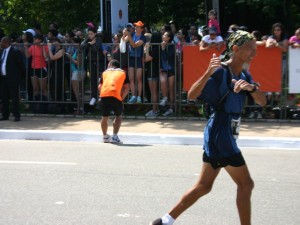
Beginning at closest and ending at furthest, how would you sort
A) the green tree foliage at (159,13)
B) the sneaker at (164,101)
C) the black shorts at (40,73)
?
the sneaker at (164,101), the black shorts at (40,73), the green tree foliage at (159,13)

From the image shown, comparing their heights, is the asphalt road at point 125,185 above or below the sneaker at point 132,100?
below

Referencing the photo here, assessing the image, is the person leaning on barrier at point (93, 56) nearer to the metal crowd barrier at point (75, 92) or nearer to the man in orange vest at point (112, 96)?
the metal crowd barrier at point (75, 92)

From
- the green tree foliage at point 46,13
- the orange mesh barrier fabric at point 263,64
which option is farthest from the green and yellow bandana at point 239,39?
the green tree foliage at point 46,13

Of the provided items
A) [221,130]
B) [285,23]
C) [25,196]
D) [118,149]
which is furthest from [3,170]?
[285,23]

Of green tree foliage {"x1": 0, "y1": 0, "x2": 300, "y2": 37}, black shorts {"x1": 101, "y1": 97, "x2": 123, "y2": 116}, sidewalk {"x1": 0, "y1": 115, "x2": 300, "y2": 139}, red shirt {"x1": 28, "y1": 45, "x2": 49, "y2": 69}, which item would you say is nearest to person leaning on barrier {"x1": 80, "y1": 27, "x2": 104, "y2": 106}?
sidewalk {"x1": 0, "y1": 115, "x2": 300, "y2": 139}

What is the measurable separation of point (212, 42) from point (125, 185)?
5.87 metres

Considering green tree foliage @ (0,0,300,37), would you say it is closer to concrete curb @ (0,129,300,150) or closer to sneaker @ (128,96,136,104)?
sneaker @ (128,96,136,104)

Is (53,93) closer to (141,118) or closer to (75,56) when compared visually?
(75,56)

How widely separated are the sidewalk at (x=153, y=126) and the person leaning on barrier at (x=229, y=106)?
6036 mm

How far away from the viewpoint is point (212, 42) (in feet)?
42.2

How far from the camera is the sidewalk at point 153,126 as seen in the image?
11664mm

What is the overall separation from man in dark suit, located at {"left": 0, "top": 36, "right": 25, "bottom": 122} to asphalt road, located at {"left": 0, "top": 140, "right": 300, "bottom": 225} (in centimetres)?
268

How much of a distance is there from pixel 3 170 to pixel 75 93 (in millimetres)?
5495

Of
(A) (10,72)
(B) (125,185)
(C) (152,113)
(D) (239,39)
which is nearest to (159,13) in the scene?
(C) (152,113)
